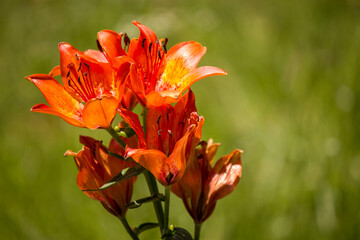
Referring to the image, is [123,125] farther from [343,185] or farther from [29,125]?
[29,125]

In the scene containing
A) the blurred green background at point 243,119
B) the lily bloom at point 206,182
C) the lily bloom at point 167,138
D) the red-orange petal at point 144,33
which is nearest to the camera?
the lily bloom at point 167,138

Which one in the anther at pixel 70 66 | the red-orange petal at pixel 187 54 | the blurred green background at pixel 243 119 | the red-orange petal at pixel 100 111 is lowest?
the blurred green background at pixel 243 119

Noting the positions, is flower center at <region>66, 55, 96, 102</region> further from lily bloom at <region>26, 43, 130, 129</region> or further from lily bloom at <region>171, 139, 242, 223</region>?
lily bloom at <region>171, 139, 242, 223</region>

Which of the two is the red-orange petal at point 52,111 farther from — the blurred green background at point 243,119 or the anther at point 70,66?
the blurred green background at point 243,119

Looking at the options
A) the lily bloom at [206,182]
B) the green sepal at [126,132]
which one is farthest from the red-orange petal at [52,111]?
the lily bloom at [206,182]

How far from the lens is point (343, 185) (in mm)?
2018

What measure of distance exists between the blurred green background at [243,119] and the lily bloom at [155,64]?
3.68ft

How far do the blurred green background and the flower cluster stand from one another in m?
0.92

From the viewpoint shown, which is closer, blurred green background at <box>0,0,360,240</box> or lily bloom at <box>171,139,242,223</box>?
lily bloom at <box>171,139,242,223</box>

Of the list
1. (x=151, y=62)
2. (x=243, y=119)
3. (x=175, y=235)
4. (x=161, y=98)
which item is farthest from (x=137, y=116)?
(x=243, y=119)

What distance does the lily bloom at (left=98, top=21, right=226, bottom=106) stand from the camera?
1032mm

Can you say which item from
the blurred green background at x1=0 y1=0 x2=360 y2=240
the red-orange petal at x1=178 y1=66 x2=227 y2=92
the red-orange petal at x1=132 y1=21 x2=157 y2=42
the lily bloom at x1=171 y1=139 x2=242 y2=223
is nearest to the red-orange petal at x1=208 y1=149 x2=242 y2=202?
the lily bloom at x1=171 y1=139 x2=242 y2=223

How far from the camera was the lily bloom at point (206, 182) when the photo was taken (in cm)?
119

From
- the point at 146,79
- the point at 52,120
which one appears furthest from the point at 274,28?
the point at 146,79
